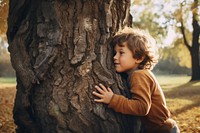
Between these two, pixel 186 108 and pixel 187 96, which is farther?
pixel 187 96

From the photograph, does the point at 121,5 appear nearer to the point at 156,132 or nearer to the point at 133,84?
the point at 133,84

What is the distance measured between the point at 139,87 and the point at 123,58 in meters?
0.37

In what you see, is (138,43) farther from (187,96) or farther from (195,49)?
(195,49)

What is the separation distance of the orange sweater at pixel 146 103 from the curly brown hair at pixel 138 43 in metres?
0.17

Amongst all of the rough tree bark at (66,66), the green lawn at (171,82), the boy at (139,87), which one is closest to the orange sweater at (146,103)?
the boy at (139,87)

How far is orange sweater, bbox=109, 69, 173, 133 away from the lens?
2.75 meters

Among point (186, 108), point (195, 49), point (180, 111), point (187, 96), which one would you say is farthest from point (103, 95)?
point (195, 49)

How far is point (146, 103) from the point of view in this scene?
2.75 metres

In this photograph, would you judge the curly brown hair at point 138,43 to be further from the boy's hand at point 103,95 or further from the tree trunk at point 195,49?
the tree trunk at point 195,49

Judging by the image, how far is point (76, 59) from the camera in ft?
9.20

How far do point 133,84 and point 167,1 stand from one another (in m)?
23.5

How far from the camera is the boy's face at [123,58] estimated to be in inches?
117

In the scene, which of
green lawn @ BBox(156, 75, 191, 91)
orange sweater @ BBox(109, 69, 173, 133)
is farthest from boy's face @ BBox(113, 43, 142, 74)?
green lawn @ BBox(156, 75, 191, 91)

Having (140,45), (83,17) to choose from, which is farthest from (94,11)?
(140,45)
